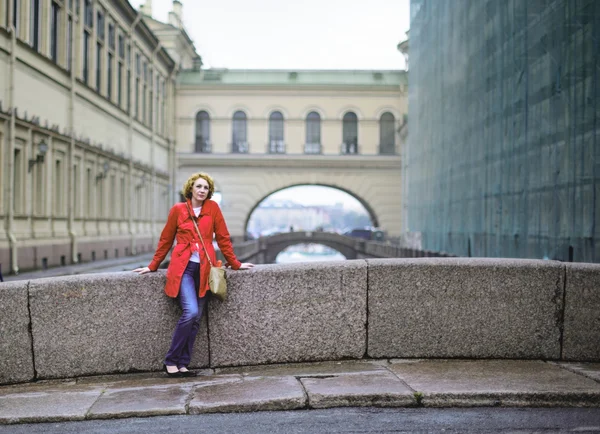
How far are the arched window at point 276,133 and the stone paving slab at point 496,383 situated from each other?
158 feet

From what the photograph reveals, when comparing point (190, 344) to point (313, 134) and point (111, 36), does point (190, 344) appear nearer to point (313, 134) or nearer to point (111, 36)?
point (111, 36)

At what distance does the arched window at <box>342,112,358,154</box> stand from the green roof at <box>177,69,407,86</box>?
2.27 meters

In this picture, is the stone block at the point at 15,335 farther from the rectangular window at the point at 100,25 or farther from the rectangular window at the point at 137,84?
the rectangular window at the point at 137,84

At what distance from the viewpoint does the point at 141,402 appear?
602 centimetres

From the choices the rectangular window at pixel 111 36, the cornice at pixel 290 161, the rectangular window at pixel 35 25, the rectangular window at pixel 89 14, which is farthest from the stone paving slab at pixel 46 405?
the cornice at pixel 290 161

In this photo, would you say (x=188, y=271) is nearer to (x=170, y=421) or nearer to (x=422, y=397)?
(x=170, y=421)

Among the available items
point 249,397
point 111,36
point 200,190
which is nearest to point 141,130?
point 111,36

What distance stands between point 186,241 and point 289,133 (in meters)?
48.1

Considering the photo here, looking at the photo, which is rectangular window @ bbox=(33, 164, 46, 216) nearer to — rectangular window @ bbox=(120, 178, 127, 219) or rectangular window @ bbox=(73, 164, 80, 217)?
rectangular window @ bbox=(73, 164, 80, 217)

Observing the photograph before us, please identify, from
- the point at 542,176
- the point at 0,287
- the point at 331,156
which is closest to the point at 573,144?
the point at 542,176

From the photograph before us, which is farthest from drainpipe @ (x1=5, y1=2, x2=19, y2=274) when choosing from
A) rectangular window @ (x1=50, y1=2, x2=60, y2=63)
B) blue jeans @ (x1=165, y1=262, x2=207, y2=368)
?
blue jeans @ (x1=165, y1=262, x2=207, y2=368)

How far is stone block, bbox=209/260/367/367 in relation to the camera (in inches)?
290

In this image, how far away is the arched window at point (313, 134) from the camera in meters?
55.0

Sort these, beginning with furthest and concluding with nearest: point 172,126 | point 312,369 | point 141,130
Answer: point 172,126 → point 141,130 → point 312,369
